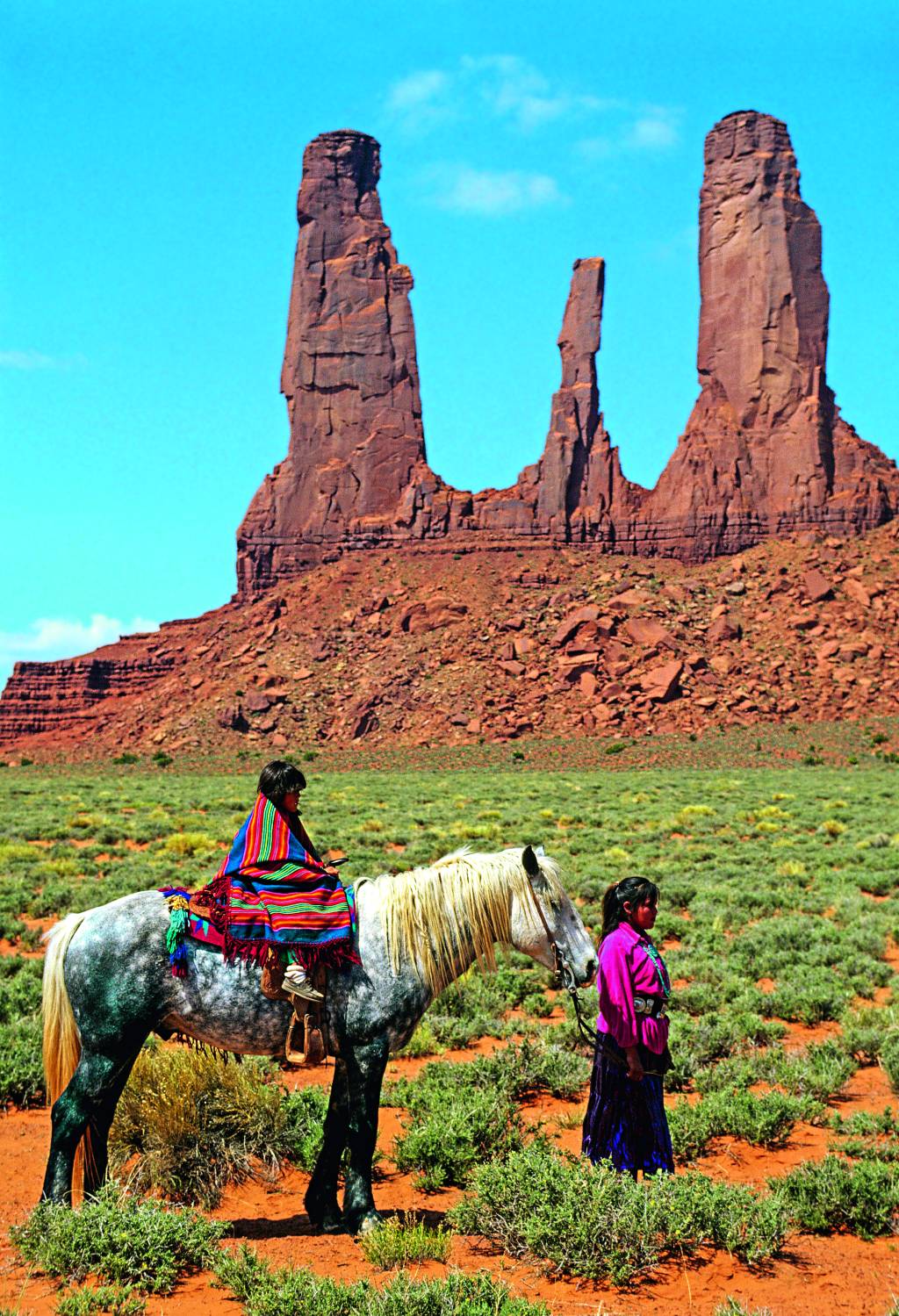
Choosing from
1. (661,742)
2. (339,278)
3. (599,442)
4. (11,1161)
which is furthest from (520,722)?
(11,1161)

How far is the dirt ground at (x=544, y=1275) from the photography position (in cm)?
616

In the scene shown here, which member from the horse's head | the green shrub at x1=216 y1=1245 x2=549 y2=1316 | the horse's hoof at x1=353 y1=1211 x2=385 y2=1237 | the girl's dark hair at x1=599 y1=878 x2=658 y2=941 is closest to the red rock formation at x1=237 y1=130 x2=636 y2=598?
the horse's head

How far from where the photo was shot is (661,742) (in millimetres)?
57875

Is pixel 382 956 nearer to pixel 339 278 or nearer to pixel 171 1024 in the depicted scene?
pixel 171 1024

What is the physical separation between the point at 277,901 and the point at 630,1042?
2001 mm

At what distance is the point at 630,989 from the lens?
6.85 metres

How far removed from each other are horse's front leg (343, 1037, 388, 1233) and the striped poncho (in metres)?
0.52

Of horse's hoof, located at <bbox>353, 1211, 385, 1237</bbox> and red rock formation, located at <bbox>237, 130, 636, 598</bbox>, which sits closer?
horse's hoof, located at <bbox>353, 1211, 385, 1237</bbox>

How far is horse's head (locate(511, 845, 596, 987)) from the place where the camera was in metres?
7.18

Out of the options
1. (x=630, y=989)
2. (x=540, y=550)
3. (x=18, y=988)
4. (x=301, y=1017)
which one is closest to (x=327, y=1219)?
(x=301, y=1017)

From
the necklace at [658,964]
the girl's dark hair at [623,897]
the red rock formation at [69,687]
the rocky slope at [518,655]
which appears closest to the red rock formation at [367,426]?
the rocky slope at [518,655]

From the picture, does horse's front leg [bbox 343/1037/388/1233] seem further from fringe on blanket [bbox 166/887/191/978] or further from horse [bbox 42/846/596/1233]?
fringe on blanket [bbox 166/887/191/978]

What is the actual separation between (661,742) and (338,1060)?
170ft

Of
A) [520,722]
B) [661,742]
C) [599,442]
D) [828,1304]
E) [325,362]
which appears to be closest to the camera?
[828,1304]
